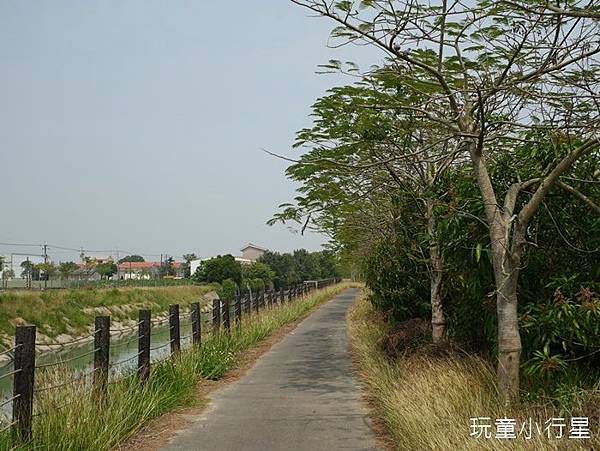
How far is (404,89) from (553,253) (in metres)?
2.78

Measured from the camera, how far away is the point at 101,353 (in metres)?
7.71

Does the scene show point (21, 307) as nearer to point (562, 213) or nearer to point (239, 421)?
point (239, 421)

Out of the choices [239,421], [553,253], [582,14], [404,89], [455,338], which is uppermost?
[404,89]

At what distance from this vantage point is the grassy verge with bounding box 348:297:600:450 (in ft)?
17.6

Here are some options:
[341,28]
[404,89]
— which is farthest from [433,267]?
[341,28]

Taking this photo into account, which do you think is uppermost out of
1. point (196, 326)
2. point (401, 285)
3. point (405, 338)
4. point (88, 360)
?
point (401, 285)

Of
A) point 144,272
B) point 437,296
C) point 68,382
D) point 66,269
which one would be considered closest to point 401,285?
point 437,296

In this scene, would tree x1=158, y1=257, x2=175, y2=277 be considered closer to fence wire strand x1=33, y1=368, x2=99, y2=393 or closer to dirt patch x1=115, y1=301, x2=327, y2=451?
dirt patch x1=115, y1=301, x2=327, y2=451

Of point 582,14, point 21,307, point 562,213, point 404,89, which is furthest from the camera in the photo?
point 21,307

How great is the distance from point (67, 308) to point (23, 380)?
27.1 m

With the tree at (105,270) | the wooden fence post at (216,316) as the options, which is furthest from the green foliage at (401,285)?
the tree at (105,270)

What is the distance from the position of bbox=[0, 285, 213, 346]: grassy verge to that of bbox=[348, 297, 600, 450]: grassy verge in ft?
63.4

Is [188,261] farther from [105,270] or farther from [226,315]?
[226,315]

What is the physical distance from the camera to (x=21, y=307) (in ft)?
95.0
